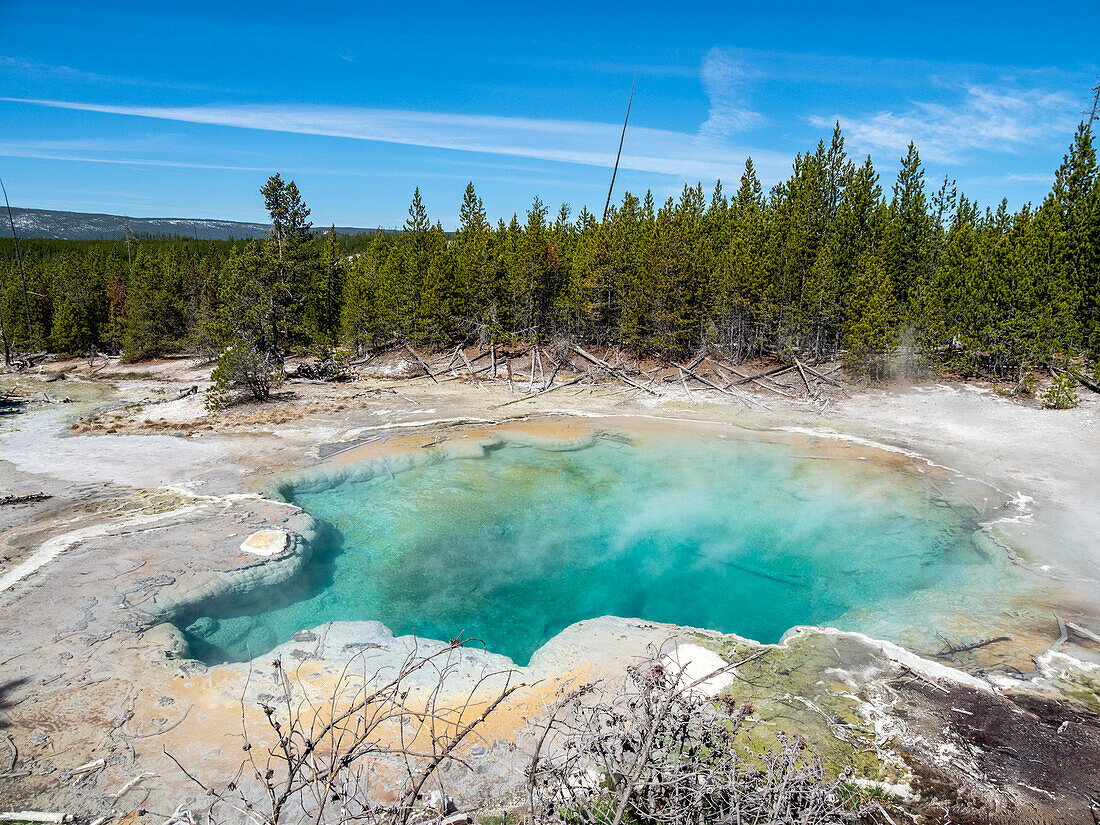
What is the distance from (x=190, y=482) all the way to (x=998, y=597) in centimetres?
1398

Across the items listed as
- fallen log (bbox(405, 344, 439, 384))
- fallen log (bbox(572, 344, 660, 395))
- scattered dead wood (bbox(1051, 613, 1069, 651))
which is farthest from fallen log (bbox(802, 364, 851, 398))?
fallen log (bbox(405, 344, 439, 384))

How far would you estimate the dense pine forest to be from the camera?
732 inches

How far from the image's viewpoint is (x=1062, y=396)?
16.5m

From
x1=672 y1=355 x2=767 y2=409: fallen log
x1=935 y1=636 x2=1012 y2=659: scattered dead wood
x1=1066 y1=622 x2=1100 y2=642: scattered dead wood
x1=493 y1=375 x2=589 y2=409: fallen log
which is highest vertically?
x1=672 y1=355 x2=767 y2=409: fallen log

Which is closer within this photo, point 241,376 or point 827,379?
point 241,376

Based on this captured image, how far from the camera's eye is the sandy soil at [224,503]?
555cm

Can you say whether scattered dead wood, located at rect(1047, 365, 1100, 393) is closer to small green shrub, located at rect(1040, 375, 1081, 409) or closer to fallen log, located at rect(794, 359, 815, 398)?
small green shrub, located at rect(1040, 375, 1081, 409)

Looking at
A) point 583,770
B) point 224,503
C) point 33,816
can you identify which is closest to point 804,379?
point 224,503

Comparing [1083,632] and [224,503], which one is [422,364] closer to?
[224,503]

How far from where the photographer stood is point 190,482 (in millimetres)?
11680

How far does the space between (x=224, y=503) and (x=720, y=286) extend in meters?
19.4

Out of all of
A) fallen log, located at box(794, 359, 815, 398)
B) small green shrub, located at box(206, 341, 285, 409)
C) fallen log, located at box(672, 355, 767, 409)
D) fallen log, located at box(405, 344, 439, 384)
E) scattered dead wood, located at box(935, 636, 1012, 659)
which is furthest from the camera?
fallen log, located at box(405, 344, 439, 384)

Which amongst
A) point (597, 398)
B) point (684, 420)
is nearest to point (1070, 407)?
point (684, 420)

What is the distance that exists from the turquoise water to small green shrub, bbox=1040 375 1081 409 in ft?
25.0
